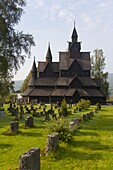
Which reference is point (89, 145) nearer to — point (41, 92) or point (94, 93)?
point (94, 93)

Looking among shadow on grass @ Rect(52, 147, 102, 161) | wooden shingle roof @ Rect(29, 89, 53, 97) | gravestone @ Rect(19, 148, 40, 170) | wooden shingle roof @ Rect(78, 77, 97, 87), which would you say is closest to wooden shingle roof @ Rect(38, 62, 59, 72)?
wooden shingle roof @ Rect(29, 89, 53, 97)

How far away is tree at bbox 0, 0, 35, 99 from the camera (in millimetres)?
26125

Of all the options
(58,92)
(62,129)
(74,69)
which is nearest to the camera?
(62,129)

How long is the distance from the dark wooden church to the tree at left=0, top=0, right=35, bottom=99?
32.1 m

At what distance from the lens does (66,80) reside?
66312 millimetres

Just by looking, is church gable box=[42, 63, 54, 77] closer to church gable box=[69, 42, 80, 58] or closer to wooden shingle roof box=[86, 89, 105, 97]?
church gable box=[69, 42, 80, 58]

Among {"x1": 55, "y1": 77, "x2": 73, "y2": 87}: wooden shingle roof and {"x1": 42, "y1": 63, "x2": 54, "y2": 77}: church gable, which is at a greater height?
{"x1": 42, "y1": 63, "x2": 54, "y2": 77}: church gable

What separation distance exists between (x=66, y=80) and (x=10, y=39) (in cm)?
3992

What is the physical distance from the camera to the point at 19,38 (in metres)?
28.0

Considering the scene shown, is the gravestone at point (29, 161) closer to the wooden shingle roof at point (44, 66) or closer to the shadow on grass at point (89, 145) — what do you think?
the shadow on grass at point (89, 145)

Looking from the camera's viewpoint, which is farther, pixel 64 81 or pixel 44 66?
pixel 44 66

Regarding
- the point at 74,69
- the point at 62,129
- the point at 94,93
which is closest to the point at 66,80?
the point at 74,69

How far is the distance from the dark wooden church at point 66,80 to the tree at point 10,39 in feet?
105

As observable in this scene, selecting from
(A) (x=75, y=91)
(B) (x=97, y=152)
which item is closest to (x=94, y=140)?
(B) (x=97, y=152)
